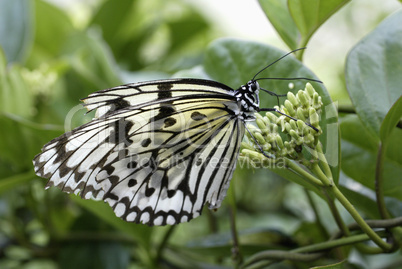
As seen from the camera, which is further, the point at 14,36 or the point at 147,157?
the point at 14,36

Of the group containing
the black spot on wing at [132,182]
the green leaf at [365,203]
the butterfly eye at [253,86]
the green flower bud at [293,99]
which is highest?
the butterfly eye at [253,86]

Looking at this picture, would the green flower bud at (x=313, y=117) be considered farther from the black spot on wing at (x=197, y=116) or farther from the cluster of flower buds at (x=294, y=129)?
the black spot on wing at (x=197, y=116)

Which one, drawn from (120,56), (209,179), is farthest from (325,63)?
(209,179)

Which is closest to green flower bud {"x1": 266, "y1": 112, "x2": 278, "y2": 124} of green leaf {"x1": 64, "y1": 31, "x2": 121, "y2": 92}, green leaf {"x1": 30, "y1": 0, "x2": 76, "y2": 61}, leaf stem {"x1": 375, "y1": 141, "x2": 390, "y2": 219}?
leaf stem {"x1": 375, "y1": 141, "x2": 390, "y2": 219}

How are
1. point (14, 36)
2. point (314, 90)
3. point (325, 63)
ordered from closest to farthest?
point (314, 90) → point (14, 36) → point (325, 63)

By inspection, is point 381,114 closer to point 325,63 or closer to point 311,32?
point 311,32

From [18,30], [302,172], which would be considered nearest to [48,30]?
[18,30]

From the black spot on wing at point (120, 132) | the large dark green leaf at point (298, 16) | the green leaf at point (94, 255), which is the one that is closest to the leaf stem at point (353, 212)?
the large dark green leaf at point (298, 16)
